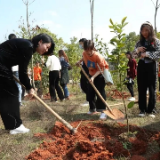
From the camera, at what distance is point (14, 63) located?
309 cm

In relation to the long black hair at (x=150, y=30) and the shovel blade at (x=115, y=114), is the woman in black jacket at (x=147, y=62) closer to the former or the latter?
the long black hair at (x=150, y=30)

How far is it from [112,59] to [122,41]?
28 cm

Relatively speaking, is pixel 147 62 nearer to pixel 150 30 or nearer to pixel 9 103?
pixel 150 30

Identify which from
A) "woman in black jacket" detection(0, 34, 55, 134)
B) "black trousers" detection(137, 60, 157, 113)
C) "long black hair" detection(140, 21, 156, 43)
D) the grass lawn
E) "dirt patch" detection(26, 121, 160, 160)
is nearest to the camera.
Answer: "dirt patch" detection(26, 121, 160, 160)

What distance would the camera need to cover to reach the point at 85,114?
441 cm

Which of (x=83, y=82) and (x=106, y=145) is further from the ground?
(x=83, y=82)

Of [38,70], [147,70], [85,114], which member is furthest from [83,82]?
[38,70]

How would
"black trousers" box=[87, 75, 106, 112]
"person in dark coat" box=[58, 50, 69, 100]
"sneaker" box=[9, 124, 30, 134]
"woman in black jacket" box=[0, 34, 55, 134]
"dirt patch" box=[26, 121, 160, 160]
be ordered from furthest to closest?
"person in dark coat" box=[58, 50, 69, 100], "black trousers" box=[87, 75, 106, 112], "sneaker" box=[9, 124, 30, 134], "woman in black jacket" box=[0, 34, 55, 134], "dirt patch" box=[26, 121, 160, 160]

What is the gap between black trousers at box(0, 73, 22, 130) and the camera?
3105 mm

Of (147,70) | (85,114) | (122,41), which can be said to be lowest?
(85,114)

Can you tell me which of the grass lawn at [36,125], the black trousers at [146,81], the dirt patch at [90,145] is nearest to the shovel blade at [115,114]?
the grass lawn at [36,125]

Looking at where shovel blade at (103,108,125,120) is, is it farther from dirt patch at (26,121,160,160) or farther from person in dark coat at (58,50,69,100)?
person in dark coat at (58,50,69,100)

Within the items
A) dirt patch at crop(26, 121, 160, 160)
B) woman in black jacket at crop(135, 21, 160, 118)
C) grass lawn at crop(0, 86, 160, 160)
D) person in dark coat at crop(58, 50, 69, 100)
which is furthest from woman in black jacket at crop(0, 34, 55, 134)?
person in dark coat at crop(58, 50, 69, 100)

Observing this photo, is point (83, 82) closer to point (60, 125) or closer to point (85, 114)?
point (85, 114)
